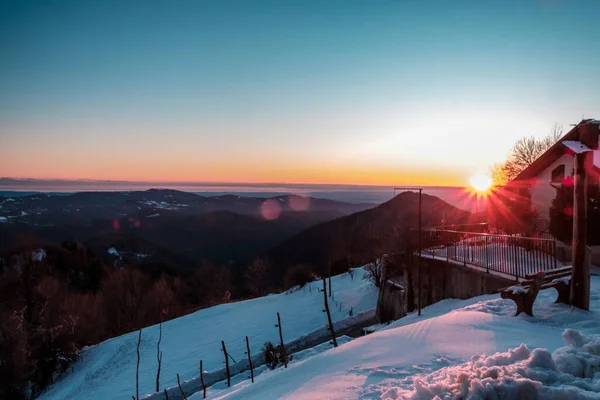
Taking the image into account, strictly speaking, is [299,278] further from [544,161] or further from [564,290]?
[564,290]

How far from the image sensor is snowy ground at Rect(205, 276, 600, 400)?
375 cm

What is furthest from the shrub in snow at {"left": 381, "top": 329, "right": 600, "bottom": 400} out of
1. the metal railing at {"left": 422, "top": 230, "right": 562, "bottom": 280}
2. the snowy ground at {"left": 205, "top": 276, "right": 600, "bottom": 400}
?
the metal railing at {"left": 422, "top": 230, "right": 562, "bottom": 280}

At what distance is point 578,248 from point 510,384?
5057 mm

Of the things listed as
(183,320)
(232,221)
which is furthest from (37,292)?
(232,221)

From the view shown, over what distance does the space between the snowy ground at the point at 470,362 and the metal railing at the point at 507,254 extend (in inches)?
99.1

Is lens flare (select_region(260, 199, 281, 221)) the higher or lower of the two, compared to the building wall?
lower

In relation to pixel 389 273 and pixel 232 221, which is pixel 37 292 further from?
pixel 232 221

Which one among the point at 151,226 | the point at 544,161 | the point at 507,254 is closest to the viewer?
the point at 507,254

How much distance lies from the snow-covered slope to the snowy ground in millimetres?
17349

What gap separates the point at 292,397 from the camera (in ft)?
15.5

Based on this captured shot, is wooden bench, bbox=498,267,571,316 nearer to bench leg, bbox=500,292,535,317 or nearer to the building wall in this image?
bench leg, bbox=500,292,535,317

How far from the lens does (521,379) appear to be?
3646mm

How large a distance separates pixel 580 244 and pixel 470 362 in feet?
14.3

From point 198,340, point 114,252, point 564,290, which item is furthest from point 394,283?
point 114,252
